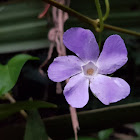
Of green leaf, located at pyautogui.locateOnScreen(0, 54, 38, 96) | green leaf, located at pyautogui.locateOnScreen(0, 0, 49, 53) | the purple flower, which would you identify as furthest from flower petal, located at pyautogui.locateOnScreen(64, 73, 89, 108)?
green leaf, located at pyautogui.locateOnScreen(0, 0, 49, 53)

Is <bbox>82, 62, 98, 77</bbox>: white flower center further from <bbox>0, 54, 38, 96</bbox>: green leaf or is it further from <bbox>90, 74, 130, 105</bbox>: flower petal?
<bbox>0, 54, 38, 96</bbox>: green leaf

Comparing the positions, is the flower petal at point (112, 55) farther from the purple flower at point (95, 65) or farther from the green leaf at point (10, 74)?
the green leaf at point (10, 74)

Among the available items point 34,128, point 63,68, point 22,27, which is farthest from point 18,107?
point 22,27

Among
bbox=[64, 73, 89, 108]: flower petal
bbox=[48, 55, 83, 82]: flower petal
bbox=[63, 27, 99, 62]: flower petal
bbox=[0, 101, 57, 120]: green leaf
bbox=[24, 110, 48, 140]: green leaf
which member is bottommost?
bbox=[24, 110, 48, 140]: green leaf

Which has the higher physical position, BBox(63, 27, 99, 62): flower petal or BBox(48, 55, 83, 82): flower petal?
BBox(63, 27, 99, 62): flower petal

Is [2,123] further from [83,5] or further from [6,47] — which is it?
[83,5]

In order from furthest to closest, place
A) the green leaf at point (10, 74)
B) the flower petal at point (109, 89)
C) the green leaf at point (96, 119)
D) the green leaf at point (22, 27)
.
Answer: the green leaf at point (22, 27), the green leaf at point (96, 119), the green leaf at point (10, 74), the flower petal at point (109, 89)

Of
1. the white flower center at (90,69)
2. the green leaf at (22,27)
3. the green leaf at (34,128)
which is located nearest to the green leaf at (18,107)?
the green leaf at (34,128)
